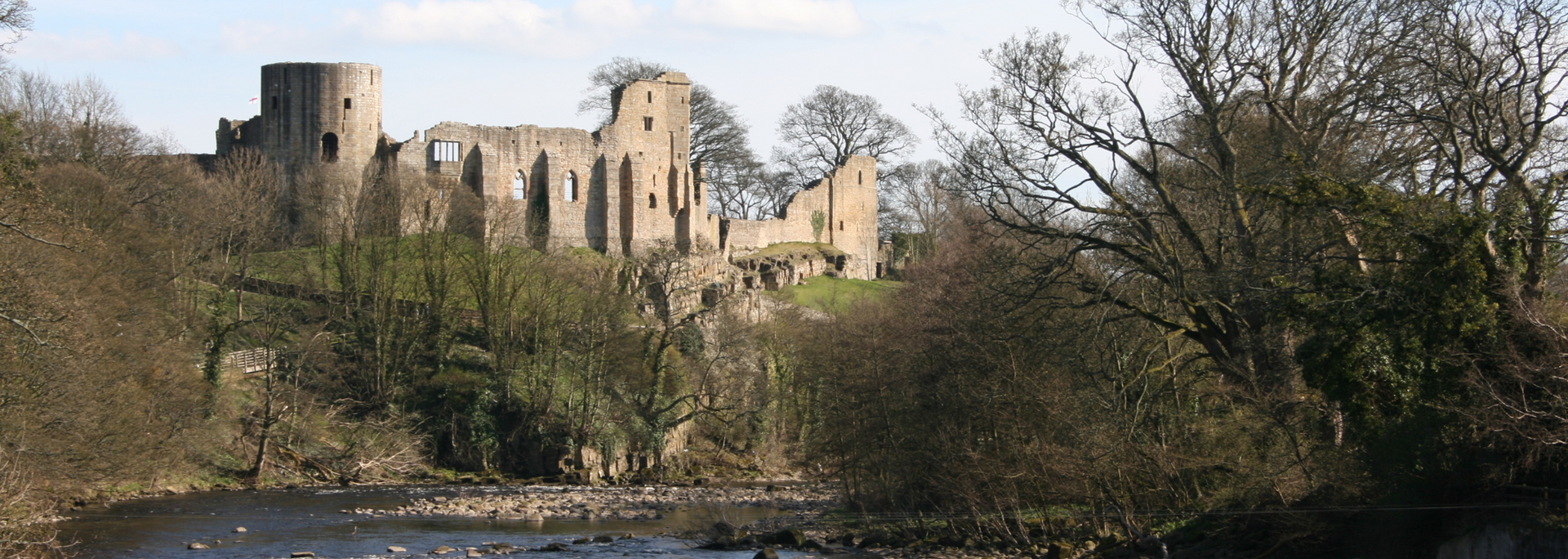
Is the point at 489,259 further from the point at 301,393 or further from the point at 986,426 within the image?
the point at 986,426

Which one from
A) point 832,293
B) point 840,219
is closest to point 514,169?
point 832,293

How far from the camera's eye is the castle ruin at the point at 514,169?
4156 cm

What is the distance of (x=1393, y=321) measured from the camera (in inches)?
556

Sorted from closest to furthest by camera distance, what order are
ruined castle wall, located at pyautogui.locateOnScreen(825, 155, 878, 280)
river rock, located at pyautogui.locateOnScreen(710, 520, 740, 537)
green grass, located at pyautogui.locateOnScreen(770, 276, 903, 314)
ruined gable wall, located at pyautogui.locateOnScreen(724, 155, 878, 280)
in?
river rock, located at pyautogui.locateOnScreen(710, 520, 740, 537) → green grass, located at pyautogui.locateOnScreen(770, 276, 903, 314) → ruined gable wall, located at pyautogui.locateOnScreen(724, 155, 878, 280) → ruined castle wall, located at pyautogui.locateOnScreen(825, 155, 878, 280)

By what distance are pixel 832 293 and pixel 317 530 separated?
30050 mm

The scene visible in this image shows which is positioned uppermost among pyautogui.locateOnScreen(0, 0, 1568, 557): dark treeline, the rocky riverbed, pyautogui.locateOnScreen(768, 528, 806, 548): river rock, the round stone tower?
the round stone tower

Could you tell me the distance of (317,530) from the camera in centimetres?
2236

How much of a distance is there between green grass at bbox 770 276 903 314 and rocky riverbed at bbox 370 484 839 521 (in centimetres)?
1379

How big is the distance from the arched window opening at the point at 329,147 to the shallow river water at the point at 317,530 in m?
18.5

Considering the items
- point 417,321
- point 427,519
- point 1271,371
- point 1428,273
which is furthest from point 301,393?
point 1428,273

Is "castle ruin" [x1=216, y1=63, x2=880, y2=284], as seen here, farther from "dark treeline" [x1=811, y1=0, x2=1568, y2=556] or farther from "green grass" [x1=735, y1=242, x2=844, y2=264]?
"dark treeline" [x1=811, y1=0, x2=1568, y2=556]

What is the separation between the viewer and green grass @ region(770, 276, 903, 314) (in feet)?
157

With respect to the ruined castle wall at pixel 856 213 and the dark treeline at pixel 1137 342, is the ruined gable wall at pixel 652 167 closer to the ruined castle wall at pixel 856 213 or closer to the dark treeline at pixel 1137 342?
the ruined castle wall at pixel 856 213

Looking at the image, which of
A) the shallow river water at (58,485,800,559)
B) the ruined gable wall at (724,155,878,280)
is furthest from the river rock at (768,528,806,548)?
the ruined gable wall at (724,155,878,280)
